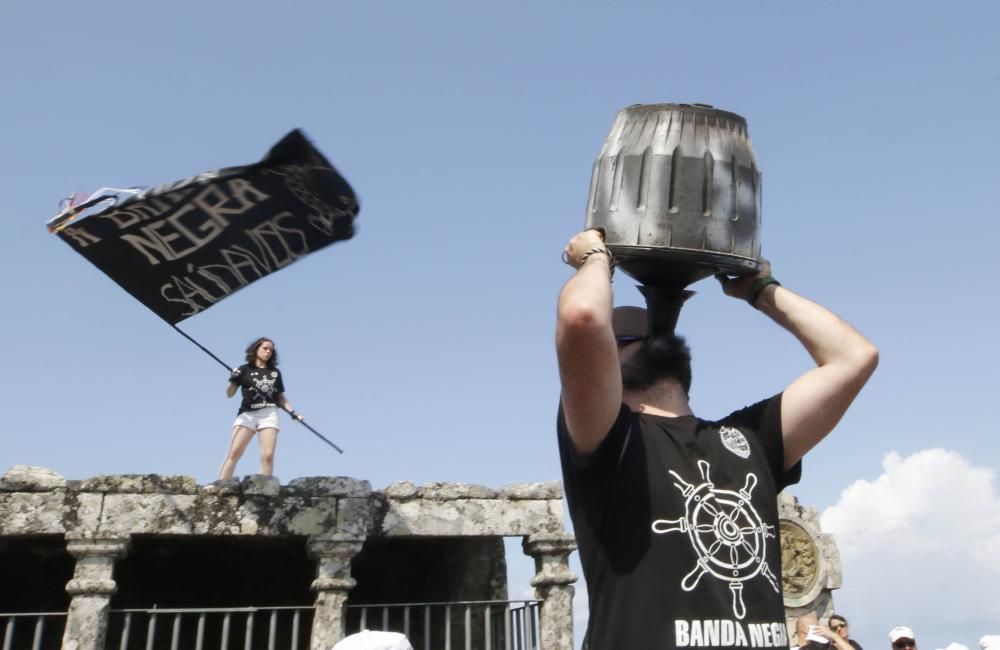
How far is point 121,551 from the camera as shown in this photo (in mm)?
7152

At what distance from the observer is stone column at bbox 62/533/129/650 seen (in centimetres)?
691

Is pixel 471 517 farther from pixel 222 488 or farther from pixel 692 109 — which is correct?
pixel 692 109

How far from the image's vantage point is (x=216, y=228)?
6.74m

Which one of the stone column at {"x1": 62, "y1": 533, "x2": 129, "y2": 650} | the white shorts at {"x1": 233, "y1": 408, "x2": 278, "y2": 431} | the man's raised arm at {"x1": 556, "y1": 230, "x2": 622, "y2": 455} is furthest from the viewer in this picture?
the white shorts at {"x1": 233, "y1": 408, "x2": 278, "y2": 431}

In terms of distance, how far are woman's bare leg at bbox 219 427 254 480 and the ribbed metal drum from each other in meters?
6.16

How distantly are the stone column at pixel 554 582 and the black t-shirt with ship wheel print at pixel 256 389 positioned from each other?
2.37 m

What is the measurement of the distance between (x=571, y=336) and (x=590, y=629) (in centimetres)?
58

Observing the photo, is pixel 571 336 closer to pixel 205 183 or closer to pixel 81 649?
pixel 205 183

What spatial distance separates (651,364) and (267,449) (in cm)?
619

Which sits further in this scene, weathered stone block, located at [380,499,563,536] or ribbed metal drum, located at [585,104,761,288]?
weathered stone block, located at [380,499,563,536]

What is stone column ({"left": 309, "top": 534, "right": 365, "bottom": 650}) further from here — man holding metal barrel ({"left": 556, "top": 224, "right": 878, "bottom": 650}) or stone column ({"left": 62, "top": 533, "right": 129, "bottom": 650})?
man holding metal barrel ({"left": 556, "top": 224, "right": 878, "bottom": 650})

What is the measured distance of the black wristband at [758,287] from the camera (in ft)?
7.56

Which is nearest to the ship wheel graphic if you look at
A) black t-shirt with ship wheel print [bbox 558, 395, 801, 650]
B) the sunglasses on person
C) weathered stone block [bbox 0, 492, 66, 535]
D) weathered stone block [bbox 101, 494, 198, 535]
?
black t-shirt with ship wheel print [bbox 558, 395, 801, 650]

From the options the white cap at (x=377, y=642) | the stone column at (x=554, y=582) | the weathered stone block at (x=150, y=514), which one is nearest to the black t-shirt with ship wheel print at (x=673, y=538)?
the white cap at (x=377, y=642)
